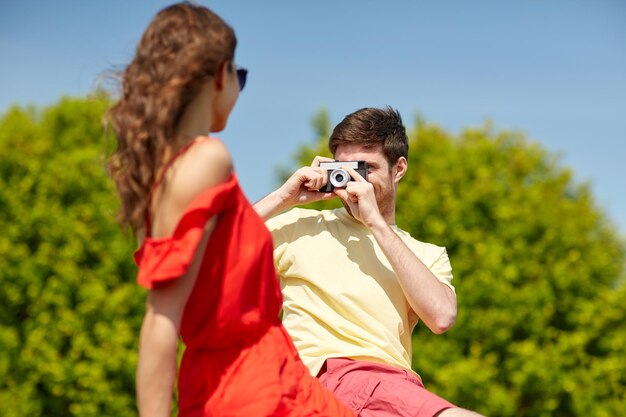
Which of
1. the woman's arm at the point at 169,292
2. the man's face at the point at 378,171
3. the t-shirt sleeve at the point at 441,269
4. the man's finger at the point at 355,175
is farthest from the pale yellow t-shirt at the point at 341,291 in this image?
the woman's arm at the point at 169,292

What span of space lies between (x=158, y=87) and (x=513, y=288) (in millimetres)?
12345

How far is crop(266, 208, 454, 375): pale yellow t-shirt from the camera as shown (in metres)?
3.64

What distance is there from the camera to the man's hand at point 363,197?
3625mm

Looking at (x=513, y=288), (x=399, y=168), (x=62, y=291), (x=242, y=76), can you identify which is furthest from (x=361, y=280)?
(x=513, y=288)

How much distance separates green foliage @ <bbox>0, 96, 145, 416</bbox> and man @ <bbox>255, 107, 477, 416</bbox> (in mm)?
8549

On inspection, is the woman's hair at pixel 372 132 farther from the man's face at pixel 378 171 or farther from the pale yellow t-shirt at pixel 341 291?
the pale yellow t-shirt at pixel 341 291

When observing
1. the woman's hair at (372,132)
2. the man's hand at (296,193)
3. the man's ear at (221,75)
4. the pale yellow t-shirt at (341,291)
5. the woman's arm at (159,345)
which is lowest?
the pale yellow t-shirt at (341,291)

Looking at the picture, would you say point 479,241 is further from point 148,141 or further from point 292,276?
point 148,141

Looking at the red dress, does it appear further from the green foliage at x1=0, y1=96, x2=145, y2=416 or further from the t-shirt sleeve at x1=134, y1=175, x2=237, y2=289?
the green foliage at x1=0, y1=96, x2=145, y2=416

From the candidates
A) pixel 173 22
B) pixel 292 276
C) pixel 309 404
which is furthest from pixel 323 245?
pixel 173 22

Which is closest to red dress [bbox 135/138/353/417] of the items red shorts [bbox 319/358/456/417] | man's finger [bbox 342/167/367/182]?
red shorts [bbox 319/358/456/417]

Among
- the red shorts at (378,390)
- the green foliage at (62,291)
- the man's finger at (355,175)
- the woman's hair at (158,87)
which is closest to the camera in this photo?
the woman's hair at (158,87)

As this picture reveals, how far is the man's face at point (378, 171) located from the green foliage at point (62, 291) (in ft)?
28.0

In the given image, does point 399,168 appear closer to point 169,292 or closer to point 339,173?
point 339,173
